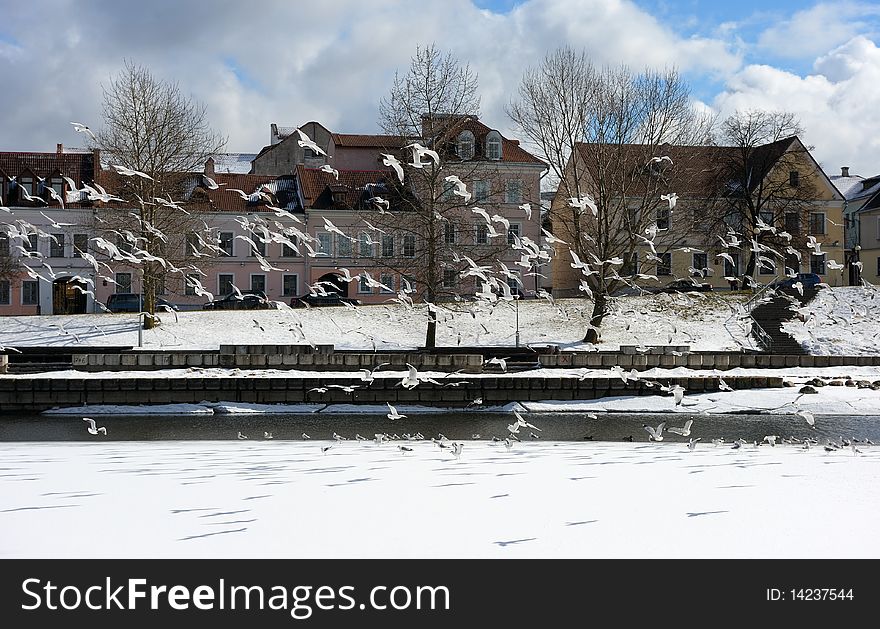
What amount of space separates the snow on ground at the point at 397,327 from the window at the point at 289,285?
40.6ft

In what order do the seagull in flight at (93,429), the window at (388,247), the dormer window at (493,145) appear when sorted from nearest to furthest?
the seagull in flight at (93,429) → the window at (388,247) → the dormer window at (493,145)

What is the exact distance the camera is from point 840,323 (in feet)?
119

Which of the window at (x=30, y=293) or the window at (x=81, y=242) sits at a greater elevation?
the window at (x=81, y=242)

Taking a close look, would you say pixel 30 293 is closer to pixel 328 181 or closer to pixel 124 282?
pixel 124 282

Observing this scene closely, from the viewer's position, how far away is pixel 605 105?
1412 inches

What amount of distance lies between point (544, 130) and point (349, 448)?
25.2 meters

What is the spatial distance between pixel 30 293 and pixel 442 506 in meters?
47.7

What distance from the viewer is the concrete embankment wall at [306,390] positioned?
23.0m

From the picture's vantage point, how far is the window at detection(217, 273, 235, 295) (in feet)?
172

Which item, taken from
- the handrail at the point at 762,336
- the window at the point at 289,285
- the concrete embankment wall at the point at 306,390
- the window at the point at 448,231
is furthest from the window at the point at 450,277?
the window at the point at 289,285

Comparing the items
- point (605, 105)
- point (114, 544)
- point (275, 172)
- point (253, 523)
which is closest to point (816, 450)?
point (253, 523)

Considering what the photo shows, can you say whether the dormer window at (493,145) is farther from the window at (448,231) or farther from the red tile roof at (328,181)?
the window at (448,231)

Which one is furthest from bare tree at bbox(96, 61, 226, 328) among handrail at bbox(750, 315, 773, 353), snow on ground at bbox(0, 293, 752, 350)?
handrail at bbox(750, 315, 773, 353)

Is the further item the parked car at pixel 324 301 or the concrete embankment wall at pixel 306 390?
the parked car at pixel 324 301
